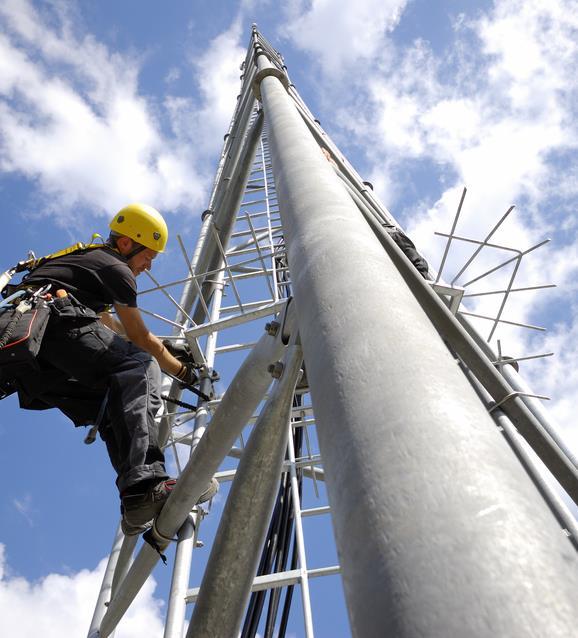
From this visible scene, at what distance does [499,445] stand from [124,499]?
255cm

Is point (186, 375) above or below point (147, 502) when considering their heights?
above

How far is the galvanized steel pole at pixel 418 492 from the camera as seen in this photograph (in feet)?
2.73

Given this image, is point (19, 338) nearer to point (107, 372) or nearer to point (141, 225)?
point (107, 372)

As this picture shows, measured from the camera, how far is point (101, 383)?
12.1 feet

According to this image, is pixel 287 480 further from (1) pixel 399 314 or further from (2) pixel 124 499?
(1) pixel 399 314

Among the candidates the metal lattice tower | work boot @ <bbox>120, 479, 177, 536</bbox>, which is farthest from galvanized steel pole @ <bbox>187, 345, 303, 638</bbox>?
work boot @ <bbox>120, 479, 177, 536</bbox>

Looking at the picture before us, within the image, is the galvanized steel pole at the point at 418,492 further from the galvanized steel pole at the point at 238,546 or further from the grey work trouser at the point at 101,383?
the grey work trouser at the point at 101,383

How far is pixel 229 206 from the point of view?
8023 mm

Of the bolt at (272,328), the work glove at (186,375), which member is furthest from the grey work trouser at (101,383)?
the bolt at (272,328)

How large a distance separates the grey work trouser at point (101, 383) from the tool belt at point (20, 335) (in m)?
0.20

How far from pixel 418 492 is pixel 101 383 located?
2.98 metres

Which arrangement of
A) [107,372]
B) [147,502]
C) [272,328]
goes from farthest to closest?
[107,372] < [147,502] < [272,328]

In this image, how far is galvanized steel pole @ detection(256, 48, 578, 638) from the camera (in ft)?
2.73

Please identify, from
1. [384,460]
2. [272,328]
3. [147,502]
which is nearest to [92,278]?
[147,502]
